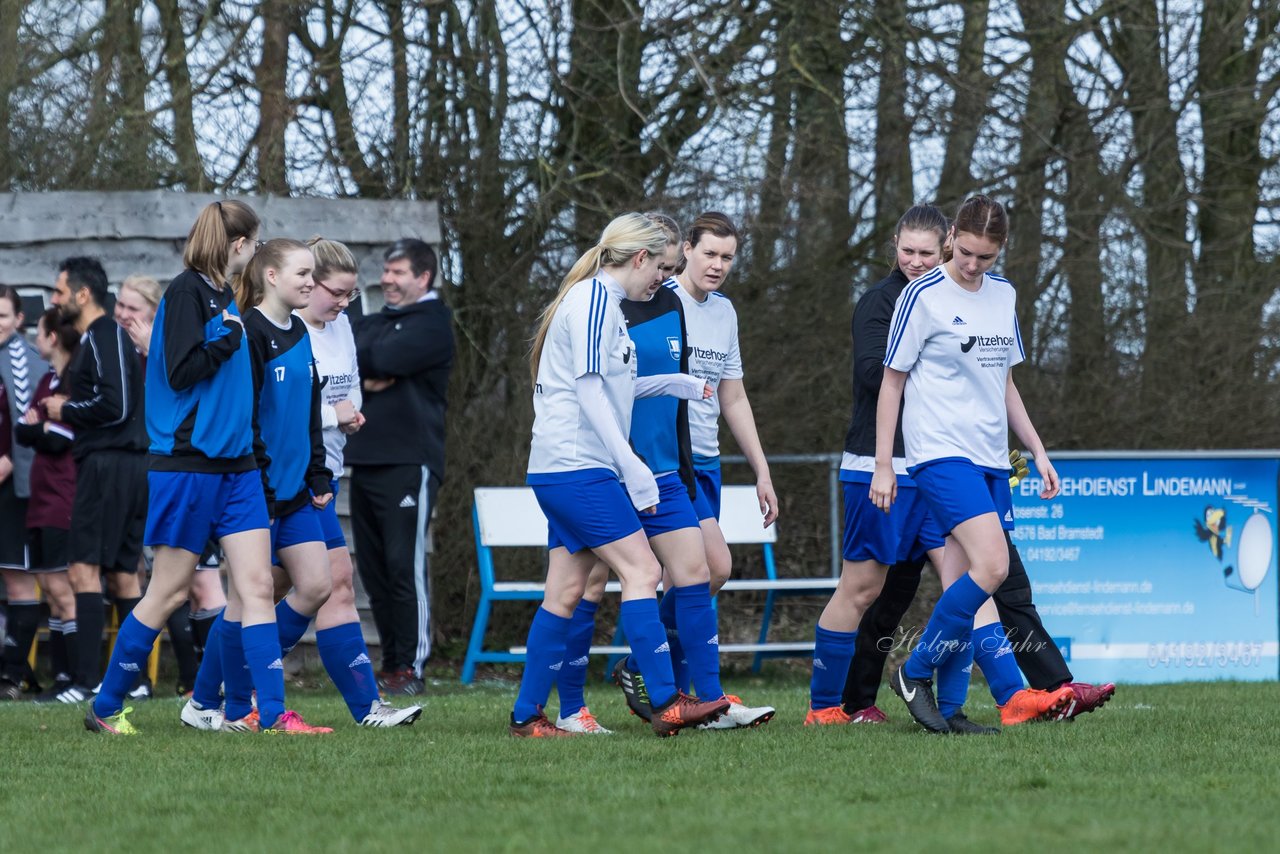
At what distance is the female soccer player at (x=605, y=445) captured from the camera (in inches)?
235

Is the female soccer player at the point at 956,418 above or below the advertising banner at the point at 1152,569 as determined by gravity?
above

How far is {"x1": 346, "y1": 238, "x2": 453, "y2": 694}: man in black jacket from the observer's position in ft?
30.1

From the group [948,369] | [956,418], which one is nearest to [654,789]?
[956,418]

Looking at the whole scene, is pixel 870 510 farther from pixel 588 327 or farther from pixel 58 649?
pixel 58 649

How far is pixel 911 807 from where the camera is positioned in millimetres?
4602

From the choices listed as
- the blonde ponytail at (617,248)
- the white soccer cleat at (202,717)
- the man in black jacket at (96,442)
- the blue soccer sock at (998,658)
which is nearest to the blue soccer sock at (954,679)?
the blue soccer sock at (998,658)

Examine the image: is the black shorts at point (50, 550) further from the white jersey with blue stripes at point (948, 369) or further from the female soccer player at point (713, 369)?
the white jersey with blue stripes at point (948, 369)

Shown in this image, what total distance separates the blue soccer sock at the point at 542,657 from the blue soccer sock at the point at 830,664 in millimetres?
1102

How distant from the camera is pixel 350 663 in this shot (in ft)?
22.3

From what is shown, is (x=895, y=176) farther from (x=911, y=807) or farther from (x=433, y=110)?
(x=911, y=807)

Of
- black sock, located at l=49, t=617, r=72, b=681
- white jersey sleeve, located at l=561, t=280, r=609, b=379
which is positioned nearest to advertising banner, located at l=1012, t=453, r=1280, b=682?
white jersey sleeve, located at l=561, t=280, r=609, b=379

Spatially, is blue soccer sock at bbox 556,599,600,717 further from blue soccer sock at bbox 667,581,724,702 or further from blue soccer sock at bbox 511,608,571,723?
blue soccer sock at bbox 667,581,724,702

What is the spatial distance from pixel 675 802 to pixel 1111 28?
29.4ft

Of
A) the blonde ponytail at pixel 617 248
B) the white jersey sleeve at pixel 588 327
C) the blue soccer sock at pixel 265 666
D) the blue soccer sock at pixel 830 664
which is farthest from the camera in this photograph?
the blue soccer sock at pixel 830 664
